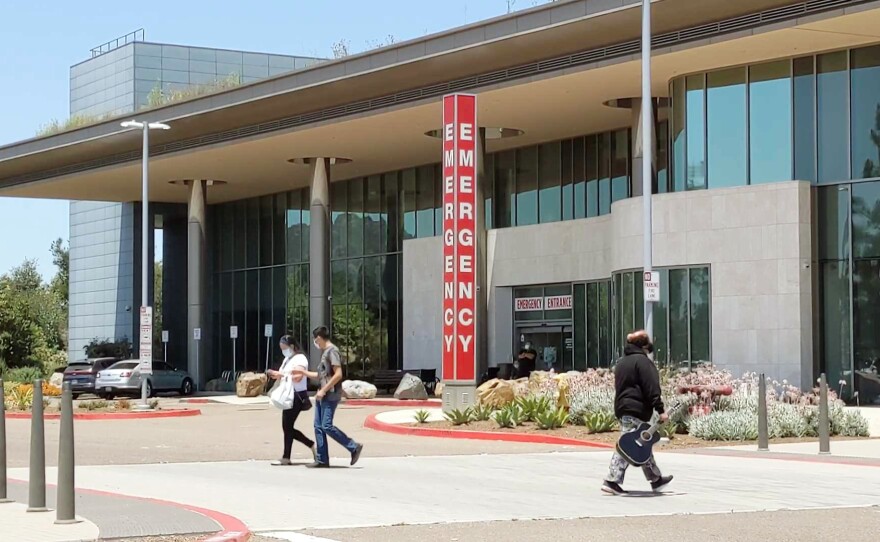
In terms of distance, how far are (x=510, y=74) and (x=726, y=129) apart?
667 centimetres

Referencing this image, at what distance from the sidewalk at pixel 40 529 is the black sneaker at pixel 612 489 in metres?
5.59

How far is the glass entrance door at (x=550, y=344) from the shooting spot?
43422mm

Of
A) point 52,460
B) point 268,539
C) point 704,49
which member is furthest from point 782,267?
point 268,539

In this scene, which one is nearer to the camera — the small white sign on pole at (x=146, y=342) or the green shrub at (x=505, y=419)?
the green shrub at (x=505, y=419)

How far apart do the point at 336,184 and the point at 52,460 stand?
40.0 meters

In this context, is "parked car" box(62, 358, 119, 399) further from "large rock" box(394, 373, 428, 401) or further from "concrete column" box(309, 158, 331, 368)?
"large rock" box(394, 373, 428, 401)

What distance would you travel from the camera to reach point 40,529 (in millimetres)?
11086

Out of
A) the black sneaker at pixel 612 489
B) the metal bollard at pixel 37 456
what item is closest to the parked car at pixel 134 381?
the black sneaker at pixel 612 489

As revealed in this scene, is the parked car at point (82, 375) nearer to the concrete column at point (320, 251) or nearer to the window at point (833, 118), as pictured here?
the concrete column at point (320, 251)

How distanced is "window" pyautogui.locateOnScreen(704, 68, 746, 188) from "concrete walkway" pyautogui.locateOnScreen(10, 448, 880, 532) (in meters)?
15.4

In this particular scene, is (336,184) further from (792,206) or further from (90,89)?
(792,206)

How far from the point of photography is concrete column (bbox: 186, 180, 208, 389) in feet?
187

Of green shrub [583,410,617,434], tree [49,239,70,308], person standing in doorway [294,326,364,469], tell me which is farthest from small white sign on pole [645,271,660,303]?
tree [49,239,70,308]

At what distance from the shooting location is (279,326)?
204 feet
